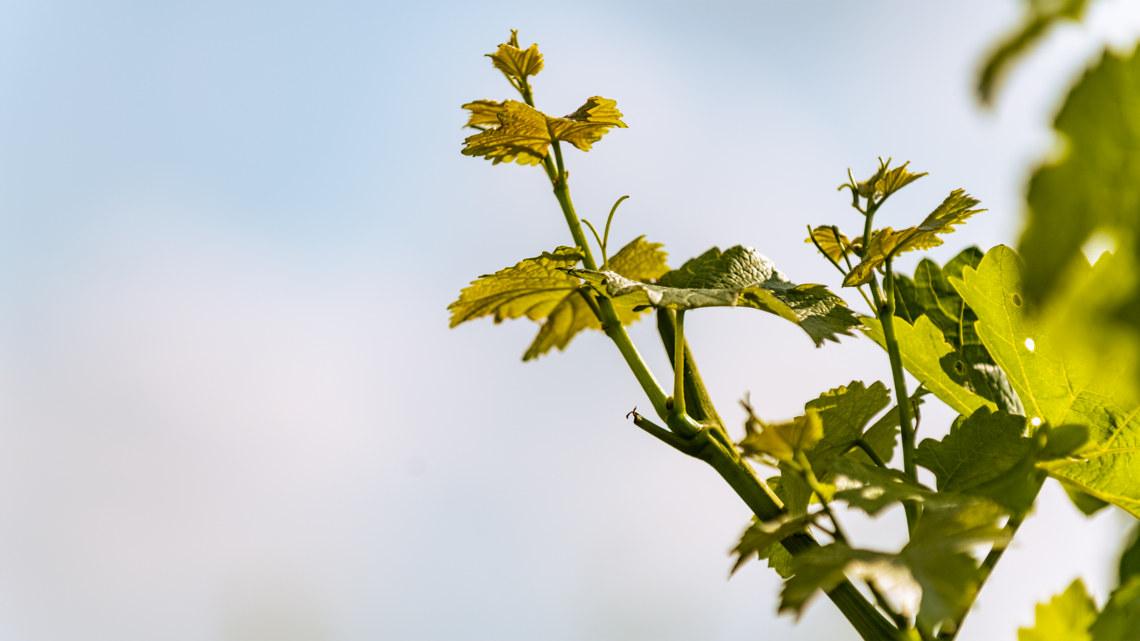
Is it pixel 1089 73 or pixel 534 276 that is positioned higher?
pixel 534 276

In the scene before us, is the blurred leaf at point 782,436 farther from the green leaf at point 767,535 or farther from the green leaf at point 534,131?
the green leaf at point 534,131

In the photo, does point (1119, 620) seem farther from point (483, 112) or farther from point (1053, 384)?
point (483, 112)

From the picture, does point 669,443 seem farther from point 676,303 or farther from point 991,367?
point 991,367

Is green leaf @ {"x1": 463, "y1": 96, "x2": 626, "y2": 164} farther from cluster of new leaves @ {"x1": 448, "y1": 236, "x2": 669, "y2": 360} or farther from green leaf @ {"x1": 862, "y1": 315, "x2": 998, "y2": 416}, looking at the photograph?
green leaf @ {"x1": 862, "y1": 315, "x2": 998, "y2": 416}

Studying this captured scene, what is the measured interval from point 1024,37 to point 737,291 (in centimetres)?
24

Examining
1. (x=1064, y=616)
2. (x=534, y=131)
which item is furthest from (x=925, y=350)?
(x=534, y=131)

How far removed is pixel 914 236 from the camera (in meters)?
0.42

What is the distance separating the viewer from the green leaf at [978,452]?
37cm

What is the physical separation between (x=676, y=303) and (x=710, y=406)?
7cm

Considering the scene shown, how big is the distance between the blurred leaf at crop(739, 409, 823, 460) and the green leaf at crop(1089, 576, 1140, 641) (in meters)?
0.16

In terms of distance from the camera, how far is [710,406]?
0.40 meters

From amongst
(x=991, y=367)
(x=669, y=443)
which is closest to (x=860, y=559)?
(x=669, y=443)

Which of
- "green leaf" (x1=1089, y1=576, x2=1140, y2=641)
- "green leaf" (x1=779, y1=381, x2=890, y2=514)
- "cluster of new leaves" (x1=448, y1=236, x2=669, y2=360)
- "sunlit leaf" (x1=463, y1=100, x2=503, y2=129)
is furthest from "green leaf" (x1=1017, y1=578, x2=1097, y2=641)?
"sunlit leaf" (x1=463, y1=100, x2=503, y2=129)

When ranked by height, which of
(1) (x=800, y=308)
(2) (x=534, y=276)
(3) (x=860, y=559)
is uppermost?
(2) (x=534, y=276)
